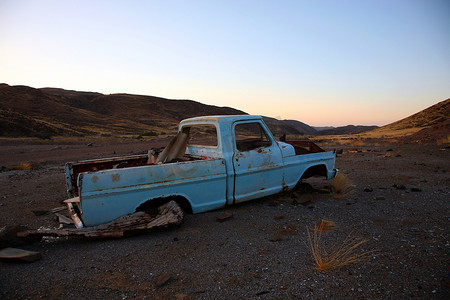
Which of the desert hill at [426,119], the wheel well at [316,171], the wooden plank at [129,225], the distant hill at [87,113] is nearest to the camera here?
the wooden plank at [129,225]

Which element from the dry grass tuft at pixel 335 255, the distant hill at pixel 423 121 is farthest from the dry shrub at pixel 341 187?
the distant hill at pixel 423 121

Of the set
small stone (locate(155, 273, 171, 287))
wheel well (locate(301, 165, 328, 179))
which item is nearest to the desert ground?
small stone (locate(155, 273, 171, 287))

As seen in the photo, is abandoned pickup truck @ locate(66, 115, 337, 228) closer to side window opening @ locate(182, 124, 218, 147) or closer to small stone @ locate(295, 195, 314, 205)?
side window opening @ locate(182, 124, 218, 147)

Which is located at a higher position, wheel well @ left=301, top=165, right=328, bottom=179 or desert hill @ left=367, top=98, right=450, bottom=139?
desert hill @ left=367, top=98, right=450, bottom=139

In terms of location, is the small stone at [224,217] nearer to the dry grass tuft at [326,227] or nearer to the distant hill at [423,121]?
the dry grass tuft at [326,227]

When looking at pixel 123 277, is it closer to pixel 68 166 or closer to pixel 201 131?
pixel 68 166

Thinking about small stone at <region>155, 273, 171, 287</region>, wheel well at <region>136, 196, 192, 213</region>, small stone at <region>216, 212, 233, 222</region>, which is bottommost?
small stone at <region>155, 273, 171, 287</region>

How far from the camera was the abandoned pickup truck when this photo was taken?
3.66 metres

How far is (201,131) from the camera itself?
533 cm

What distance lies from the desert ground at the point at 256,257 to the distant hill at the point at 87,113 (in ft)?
105

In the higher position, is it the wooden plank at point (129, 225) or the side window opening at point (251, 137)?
the side window opening at point (251, 137)

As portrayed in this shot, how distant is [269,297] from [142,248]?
172 cm

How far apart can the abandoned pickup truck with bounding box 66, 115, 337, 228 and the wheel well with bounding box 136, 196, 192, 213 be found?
0.01 meters

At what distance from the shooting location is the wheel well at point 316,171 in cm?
588
